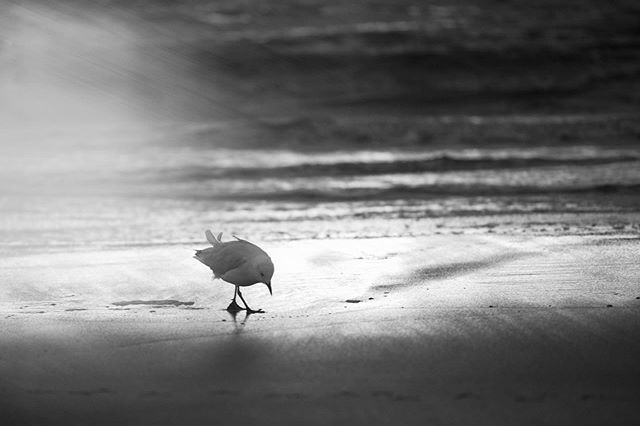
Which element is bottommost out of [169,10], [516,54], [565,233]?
[565,233]

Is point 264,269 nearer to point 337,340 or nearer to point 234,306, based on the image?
point 234,306

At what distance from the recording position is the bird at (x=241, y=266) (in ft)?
18.4

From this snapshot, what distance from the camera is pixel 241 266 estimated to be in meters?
5.67

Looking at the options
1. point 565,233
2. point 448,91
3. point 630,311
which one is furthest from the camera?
point 448,91

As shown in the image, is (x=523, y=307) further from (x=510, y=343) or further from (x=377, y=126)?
(x=377, y=126)

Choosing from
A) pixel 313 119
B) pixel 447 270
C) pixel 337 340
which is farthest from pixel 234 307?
pixel 313 119

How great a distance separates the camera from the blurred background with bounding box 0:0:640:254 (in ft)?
32.7

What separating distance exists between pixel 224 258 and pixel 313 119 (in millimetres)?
15423

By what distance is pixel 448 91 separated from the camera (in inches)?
1065

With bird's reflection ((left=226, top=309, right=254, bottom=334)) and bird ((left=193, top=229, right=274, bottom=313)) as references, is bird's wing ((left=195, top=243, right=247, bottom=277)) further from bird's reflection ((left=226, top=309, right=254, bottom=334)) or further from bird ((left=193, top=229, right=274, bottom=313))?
bird's reflection ((left=226, top=309, right=254, bottom=334))

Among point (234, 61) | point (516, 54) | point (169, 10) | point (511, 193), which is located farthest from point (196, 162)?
point (169, 10)

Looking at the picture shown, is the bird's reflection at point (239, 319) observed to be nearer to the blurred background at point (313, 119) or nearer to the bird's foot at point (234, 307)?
the bird's foot at point (234, 307)

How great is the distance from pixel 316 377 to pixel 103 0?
32.6m

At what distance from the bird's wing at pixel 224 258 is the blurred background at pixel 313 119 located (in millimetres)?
2296
